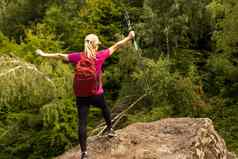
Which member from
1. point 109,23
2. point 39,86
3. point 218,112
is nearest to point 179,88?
point 218,112

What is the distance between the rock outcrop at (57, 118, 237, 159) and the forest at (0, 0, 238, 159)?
6661 mm

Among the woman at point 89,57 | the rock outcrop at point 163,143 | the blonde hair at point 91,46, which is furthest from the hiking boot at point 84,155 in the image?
the blonde hair at point 91,46

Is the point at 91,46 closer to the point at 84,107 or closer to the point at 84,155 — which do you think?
the point at 84,107

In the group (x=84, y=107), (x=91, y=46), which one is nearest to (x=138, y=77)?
(x=84, y=107)

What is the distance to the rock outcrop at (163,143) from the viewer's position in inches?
332

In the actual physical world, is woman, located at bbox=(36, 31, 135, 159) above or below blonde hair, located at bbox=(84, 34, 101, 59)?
below

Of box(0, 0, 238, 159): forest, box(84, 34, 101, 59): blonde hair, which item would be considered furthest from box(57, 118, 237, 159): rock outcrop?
box(0, 0, 238, 159): forest

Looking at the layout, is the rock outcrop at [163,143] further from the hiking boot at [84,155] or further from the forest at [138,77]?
the forest at [138,77]

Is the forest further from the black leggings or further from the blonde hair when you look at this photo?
the blonde hair

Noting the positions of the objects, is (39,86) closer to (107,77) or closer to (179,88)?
(179,88)

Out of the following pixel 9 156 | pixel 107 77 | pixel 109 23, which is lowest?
pixel 9 156

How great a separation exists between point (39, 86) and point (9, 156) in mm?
5065

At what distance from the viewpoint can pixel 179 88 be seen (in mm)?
19188

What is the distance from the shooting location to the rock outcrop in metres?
8.44
